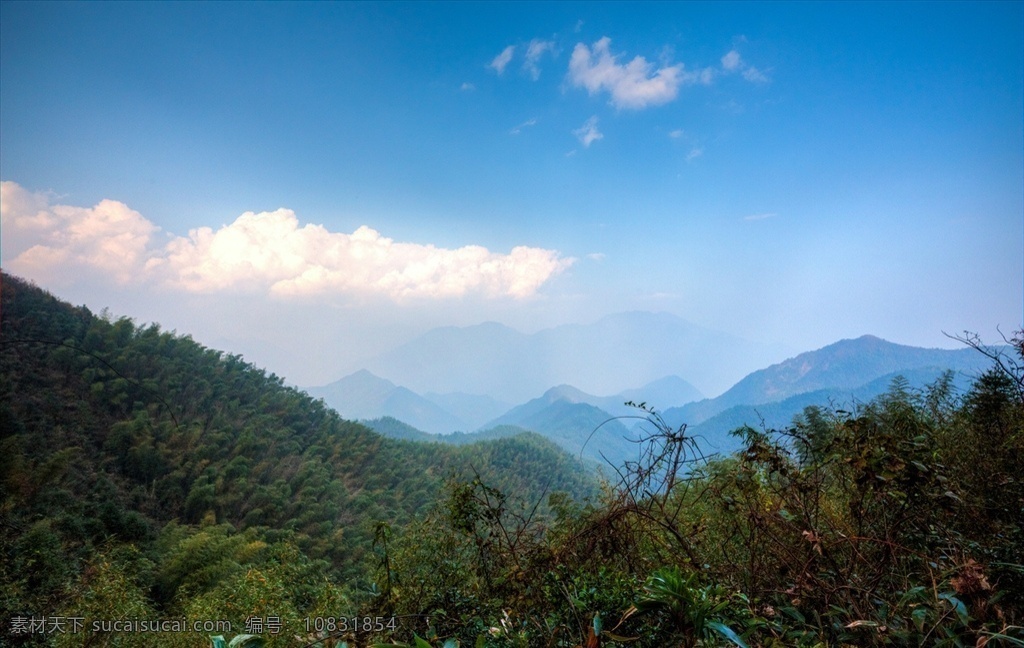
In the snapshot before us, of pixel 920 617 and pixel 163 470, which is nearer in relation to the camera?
pixel 920 617

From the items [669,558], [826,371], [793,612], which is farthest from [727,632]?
[826,371]

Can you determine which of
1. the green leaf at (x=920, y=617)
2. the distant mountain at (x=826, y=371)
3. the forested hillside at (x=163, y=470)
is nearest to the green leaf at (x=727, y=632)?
the green leaf at (x=920, y=617)

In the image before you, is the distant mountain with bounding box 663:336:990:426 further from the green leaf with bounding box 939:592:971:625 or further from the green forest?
the green leaf with bounding box 939:592:971:625

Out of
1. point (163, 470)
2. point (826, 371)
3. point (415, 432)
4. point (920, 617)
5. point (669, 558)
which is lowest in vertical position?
point (415, 432)

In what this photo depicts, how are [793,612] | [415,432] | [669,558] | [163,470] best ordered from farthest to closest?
1. [415,432]
2. [163,470]
3. [669,558]
4. [793,612]

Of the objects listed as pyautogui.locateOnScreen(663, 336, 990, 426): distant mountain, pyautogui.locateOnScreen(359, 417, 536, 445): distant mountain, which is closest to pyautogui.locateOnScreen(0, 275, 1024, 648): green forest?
pyautogui.locateOnScreen(359, 417, 536, 445): distant mountain

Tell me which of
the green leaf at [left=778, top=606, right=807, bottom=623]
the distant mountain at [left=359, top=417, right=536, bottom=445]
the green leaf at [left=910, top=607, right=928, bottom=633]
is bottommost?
the distant mountain at [left=359, top=417, right=536, bottom=445]

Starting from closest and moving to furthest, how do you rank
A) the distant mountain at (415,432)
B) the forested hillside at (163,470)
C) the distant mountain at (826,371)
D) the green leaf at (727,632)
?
1. the green leaf at (727,632)
2. the forested hillside at (163,470)
3. the distant mountain at (415,432)
4. the distant mountain at (826,371)

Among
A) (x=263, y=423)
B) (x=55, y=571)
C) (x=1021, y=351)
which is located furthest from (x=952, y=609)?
(x=263, y=423)

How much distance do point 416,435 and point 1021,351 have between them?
8019 centimetres

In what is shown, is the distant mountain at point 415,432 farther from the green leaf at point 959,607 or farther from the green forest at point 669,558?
the green leaf at point 959,607

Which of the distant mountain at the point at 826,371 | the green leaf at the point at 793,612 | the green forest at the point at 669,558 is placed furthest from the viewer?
the distant mountain at the point at 826,371

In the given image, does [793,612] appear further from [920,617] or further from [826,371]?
[826,371]

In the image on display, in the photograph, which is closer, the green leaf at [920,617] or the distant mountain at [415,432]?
the green leaf at [920,617]
